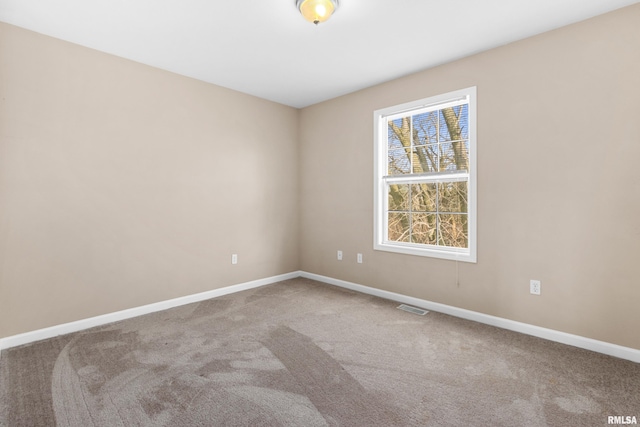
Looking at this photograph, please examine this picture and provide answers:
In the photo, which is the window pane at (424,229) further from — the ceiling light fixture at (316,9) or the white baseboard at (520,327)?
the ceiling light fixture at (316,9)

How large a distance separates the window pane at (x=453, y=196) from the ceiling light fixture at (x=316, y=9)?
80.0 inches

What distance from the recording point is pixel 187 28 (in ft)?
8.31

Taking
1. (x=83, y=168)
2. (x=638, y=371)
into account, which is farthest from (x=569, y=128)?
(x=83, y=168)

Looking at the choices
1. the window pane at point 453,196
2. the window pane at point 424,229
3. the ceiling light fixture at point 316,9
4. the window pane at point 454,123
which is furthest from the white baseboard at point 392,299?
the ceiling light fixture at point 316,9

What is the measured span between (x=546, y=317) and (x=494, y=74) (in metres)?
2.21

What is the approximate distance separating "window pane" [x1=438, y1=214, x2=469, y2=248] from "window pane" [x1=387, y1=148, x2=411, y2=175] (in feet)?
2.29

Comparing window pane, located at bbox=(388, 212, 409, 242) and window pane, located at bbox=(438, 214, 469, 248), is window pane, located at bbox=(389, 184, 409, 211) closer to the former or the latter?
window pane, located at bbox=(388, 212, 409, 242)

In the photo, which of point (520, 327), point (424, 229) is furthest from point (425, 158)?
point (520, 327)

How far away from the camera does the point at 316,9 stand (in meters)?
2.15

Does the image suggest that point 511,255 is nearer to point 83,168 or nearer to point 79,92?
point 83,168

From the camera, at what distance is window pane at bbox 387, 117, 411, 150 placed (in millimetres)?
3594

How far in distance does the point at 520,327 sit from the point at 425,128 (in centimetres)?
217

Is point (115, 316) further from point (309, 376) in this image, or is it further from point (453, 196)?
point (453, 196)

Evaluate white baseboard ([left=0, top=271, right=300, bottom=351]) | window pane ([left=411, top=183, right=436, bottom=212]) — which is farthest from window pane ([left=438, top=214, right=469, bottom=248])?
white baseboard ([left=0, top=271, right=300, bottom=351])
